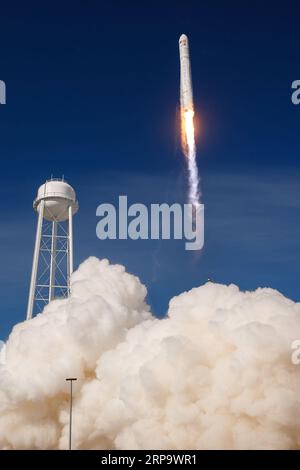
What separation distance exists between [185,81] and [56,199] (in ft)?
76.3

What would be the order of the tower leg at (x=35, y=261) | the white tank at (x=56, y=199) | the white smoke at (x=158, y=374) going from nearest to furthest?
the white smoke at (x=158, y=374), the tower leg at (x=35, y=261), the white tank at (x=56, y=199)

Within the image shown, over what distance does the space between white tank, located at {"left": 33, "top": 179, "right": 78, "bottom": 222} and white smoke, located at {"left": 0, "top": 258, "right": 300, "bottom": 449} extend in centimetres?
1537

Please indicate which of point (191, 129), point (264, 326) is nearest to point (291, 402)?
point (264, 326)

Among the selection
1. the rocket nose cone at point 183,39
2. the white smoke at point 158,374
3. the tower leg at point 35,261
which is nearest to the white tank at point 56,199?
the tower leg at point 35,261

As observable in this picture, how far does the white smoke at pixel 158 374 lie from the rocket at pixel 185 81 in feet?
64.6

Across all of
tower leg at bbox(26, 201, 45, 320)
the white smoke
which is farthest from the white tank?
the white smoke

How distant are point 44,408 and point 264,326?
2395 centimetres

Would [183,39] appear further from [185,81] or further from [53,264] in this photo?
[53,264]

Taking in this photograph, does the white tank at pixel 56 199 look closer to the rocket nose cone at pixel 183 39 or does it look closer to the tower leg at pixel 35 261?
the tower leg at pixel 35 261

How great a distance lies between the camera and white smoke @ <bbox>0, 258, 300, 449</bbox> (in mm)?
39625

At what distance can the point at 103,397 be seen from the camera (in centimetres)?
4950

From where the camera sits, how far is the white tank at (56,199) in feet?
231

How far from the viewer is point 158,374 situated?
44.1 m
